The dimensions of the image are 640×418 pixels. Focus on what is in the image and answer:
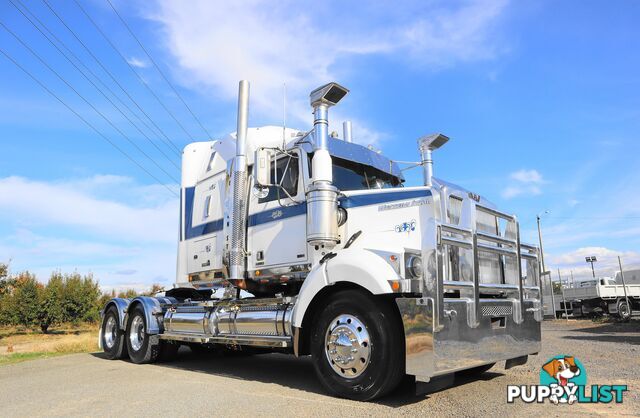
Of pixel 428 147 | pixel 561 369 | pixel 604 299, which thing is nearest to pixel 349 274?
pixel 561 369

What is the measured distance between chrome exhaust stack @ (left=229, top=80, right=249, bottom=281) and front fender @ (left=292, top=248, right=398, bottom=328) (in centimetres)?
177

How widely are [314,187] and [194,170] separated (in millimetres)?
4099

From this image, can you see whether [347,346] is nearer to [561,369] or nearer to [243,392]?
[243,392]

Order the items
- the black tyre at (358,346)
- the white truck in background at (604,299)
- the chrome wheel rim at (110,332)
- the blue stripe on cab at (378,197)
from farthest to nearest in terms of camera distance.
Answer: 1. the white truck in background at (604,299)
2. the chrome wheel rim at (110,332)
3. the blue stripe on cab at (378,197)
4. the black tyre at (358,346)

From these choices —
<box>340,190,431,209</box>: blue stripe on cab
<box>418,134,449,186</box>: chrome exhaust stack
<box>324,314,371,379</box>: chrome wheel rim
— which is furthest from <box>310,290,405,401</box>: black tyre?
<box>418,134,449,186</box>: chrome exhaust stack

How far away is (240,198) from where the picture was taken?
786 centimetres

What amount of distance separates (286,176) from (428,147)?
2.77 m

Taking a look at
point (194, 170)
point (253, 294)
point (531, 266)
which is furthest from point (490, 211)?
point (194, 170)

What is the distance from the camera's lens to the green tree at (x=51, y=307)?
3512cm

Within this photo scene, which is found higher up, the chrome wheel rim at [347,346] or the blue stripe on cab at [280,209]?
the blue stripe on cab at [280,209]

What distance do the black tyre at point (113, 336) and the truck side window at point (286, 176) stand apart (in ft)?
18.6

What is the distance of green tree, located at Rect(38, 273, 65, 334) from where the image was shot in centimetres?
3512

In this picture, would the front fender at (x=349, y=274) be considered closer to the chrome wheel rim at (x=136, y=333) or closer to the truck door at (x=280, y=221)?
the truck door at (x=280, y=221)

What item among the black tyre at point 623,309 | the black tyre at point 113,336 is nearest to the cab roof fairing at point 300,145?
the black tyre at point 113,336
